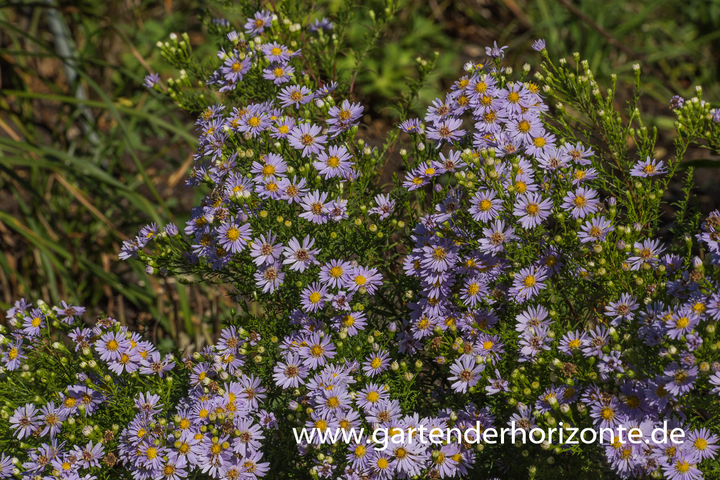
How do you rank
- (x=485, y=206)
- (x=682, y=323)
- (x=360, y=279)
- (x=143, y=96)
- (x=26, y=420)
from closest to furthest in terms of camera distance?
(x=682, y=323), (x=485, y=206), (x=360, y=279), (x=26, y=420), (x=143, y=96)

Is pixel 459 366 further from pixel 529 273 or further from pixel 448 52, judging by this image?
pixel 448 52

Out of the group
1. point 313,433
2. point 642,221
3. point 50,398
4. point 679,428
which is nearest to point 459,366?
point 313,433

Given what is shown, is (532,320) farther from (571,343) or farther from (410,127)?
(410,127)

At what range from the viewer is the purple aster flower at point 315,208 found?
192 cm

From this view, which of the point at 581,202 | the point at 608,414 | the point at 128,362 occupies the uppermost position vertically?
the point at 581,202

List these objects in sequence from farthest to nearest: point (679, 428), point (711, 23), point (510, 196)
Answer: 1. point (711, 23)
2. point (510, 196)
3. point (679, 428)

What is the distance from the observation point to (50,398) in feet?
7.17

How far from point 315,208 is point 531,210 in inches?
25.6

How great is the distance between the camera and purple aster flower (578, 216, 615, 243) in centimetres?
180

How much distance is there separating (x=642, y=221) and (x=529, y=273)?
0.42 meters

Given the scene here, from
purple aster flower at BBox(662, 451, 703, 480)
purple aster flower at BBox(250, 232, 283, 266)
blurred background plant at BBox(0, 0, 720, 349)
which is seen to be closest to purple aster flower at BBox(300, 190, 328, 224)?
purple aster flower at BBox(250, 232, 283, 266)

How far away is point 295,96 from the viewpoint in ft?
7.22

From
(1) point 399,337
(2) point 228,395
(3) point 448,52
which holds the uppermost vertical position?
(3) point 448,52

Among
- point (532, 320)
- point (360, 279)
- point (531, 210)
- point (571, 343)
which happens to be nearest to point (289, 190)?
point (360, 279)
